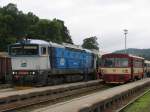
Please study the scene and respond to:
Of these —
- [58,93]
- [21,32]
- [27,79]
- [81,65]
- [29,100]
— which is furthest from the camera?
[21,32]

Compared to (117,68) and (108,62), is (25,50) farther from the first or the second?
(117,68)

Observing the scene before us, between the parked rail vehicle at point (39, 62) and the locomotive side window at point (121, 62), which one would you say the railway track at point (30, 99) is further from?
the locomotive side window at point (121, 62)

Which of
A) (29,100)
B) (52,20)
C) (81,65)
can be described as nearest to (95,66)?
(81,65)

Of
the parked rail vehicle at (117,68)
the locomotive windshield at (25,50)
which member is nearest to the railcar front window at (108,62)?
the parked rail vehicle at (117,68)

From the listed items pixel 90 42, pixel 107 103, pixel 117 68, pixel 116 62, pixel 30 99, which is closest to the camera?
pixel 107 103

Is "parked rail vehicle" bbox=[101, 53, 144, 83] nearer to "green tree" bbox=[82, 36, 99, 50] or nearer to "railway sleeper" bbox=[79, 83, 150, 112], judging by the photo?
"railway sleeper" bbox=[79, 83, 150, 112]

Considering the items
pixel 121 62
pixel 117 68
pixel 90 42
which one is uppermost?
pixel 90 42

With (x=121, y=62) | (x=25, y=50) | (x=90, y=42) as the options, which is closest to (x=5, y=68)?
(x=25, y=50)

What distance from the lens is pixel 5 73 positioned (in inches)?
1494

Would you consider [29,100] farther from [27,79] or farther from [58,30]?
[58,30]

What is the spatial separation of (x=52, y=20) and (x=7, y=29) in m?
13.2

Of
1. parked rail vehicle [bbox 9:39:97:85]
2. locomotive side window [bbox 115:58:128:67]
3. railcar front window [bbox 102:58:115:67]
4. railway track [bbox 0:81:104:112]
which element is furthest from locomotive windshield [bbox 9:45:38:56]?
locomotive side window [bbox 115:58:128:67]

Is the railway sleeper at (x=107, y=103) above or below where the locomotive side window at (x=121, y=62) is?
below

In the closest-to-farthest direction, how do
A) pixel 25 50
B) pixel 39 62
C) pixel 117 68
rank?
pixel 39 62, pixel 25 50, pixel 117 68
